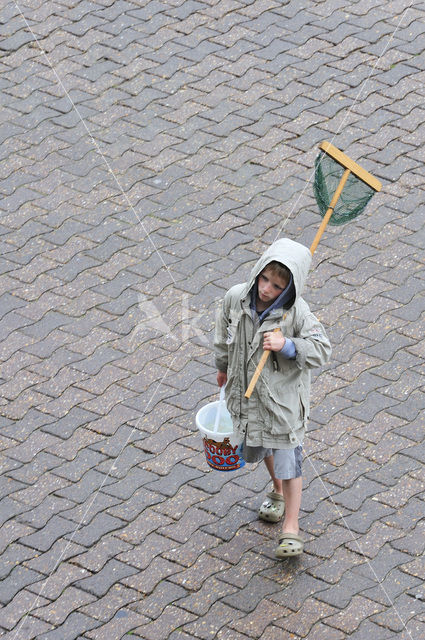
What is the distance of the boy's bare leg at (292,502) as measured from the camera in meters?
4.84

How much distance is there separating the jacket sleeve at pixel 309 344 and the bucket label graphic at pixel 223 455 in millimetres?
535

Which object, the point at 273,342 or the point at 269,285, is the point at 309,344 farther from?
the point at 269,285

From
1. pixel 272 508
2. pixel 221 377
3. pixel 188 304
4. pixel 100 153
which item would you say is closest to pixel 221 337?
pixel 221 377

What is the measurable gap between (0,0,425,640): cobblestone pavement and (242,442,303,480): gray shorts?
436 mm

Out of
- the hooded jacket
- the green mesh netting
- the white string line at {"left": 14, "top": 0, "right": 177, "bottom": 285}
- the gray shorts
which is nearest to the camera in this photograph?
the hooded jacket

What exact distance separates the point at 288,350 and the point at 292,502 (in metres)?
0.77

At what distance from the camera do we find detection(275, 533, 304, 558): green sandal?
484 centimetres

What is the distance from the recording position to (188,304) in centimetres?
623

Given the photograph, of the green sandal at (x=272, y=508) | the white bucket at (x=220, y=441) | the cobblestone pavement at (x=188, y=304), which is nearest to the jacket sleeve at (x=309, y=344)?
the white bucket at (x=220, y=441)

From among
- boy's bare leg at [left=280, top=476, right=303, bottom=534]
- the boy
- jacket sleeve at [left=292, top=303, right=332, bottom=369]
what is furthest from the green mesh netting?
boy's bare leg at [left=280, top=476, right=303, bottom=534]

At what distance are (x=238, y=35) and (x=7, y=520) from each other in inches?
169

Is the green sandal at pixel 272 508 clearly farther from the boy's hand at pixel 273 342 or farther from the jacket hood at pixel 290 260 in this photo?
the jacket hood at pixel 290 260

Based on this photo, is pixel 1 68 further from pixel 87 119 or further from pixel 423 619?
pixel 423 619

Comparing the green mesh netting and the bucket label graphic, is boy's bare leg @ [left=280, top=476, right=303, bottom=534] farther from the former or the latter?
the green mesh netting
